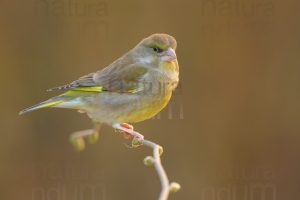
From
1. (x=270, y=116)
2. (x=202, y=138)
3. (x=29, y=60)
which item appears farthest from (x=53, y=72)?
(x=270, y=116)

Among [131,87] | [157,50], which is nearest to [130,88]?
[131,87]

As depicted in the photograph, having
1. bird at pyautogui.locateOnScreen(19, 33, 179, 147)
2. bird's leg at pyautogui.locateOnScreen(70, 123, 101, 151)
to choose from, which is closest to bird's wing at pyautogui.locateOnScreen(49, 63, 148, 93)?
bird at pyautogui.locateOnScreen(19, 33, 179, 147)

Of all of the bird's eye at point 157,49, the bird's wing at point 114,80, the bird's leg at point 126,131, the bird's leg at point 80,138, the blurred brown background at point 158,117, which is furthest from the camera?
the blurred brown background at point 158,117

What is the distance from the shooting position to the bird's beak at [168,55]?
3.95 meters

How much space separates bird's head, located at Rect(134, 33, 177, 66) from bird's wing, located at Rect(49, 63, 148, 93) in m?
0.07

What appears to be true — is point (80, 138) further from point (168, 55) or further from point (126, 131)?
point (168, 55)

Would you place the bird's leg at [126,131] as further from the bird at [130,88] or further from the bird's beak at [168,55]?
the bird's beak at [168,55]

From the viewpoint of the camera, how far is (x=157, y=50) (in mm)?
4117

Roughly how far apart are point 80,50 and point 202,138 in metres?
1.69

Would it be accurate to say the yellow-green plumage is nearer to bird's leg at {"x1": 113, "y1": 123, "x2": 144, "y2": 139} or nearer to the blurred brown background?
bird's leg at {"x1": 113, "y1": 123, "x2": 144, "y2": 139}

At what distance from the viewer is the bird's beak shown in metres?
3.95

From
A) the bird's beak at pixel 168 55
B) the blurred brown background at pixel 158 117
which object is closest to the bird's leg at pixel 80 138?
the bird's beak at pixel 168 55

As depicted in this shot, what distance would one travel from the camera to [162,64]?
13.4 ft

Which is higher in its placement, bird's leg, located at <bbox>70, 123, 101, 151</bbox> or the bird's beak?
the bird's beak
